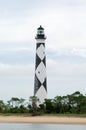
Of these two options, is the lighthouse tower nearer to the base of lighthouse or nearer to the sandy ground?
the base of lighthouse

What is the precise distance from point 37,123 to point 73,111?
6646mm

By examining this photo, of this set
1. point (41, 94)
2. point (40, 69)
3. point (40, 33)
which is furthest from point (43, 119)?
point (40, 33)

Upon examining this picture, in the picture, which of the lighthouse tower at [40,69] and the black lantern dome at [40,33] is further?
the black lantern dome at [40,33]

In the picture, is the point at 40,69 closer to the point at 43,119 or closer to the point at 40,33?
the point at 40,33

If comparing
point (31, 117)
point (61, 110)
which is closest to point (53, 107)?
point (61, 110)

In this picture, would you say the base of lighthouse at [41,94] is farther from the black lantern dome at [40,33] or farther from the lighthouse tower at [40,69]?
the black lantern dome at [40,33]

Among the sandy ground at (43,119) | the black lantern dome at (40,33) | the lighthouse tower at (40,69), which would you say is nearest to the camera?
the sandy ground at (43,119)

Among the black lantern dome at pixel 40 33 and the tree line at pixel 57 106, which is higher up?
the black lantern dome at pixel 40 33

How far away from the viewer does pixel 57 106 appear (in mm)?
81875

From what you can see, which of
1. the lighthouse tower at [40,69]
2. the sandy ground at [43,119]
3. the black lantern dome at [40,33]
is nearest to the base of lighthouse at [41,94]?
the lighthouse tower at [40,69]

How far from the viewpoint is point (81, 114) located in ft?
A: 255

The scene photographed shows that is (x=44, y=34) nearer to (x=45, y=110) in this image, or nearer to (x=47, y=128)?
(x=45, y=110)

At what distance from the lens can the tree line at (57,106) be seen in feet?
263

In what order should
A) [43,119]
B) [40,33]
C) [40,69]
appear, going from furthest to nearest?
[40,33], [40,69], [43,119]
